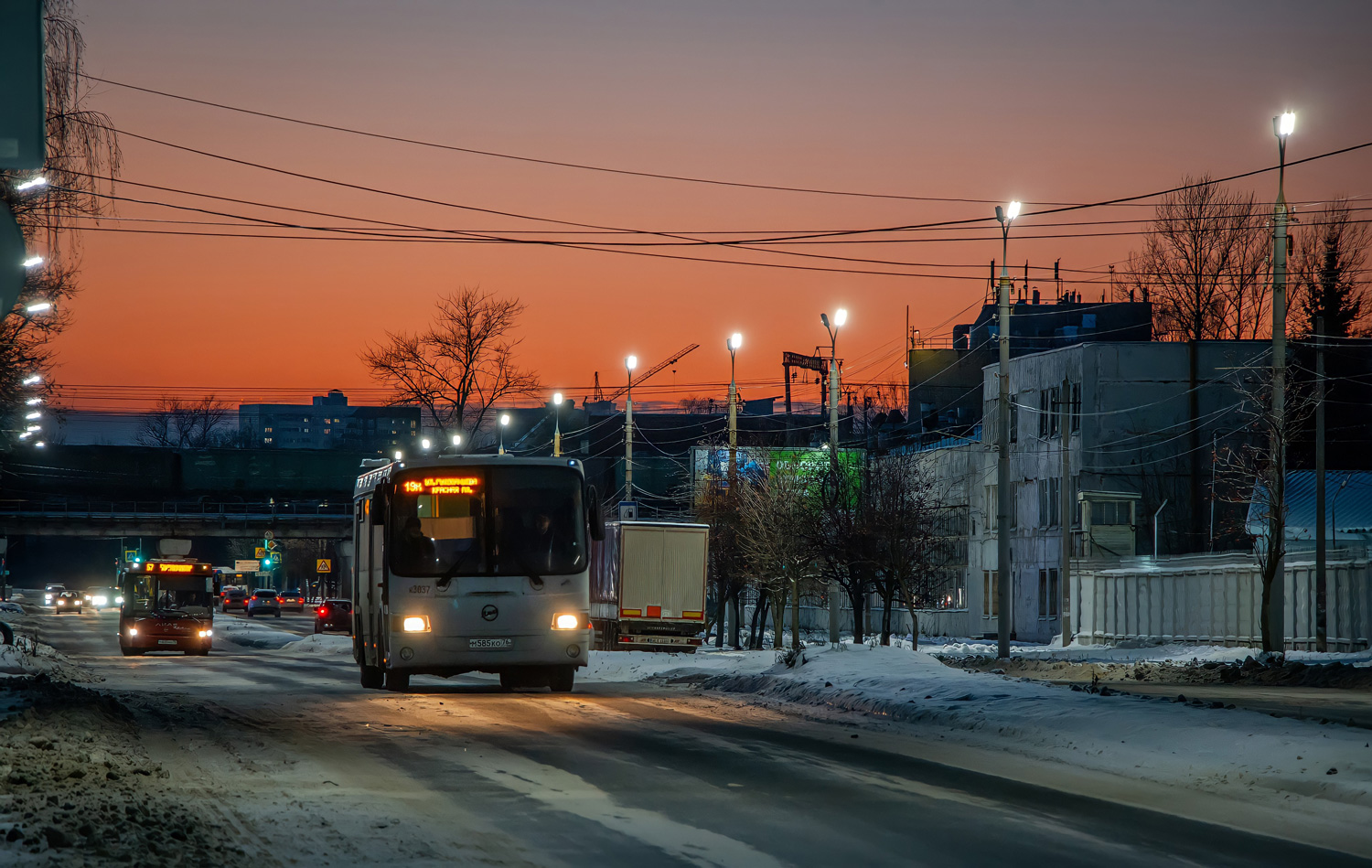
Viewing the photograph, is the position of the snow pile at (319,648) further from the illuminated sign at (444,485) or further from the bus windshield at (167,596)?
the illuminated sign at (444,485)

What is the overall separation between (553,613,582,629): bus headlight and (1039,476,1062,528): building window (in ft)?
130

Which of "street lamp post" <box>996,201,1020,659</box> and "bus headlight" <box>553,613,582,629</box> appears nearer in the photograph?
"bus headlight" <box>553,613,582,629</box>

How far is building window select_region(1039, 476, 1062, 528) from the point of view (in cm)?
6009

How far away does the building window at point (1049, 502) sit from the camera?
6009 centimetres

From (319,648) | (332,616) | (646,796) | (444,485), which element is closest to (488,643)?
(444,485)

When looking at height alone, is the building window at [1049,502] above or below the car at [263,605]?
above

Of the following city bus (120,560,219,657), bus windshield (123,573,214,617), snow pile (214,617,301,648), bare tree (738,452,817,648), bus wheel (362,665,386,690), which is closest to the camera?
bus wheel (362,665,386,690)

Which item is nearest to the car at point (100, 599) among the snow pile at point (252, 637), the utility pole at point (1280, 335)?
the snow pile at point (252, 637)

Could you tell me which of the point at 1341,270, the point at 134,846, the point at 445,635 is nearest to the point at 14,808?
the point at 134,846

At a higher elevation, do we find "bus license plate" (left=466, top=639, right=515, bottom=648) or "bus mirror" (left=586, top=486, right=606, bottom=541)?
"bus mirror" (left=586, top=486, right=606, bottom=541)

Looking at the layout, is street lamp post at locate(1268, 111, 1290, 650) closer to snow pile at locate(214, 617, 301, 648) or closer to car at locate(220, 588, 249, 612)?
snow pile at locate(214, 617, 301, 648)

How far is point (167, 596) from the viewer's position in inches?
2037

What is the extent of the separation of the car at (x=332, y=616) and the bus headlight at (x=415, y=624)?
4160cm

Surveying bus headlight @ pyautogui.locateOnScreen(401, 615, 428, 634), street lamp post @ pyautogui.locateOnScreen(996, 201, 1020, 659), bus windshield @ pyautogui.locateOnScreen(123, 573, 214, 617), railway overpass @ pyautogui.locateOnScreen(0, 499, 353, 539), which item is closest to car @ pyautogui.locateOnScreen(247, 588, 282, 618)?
railway overpass @ pyautogui.locateOnScreen(0, 499, 353, 539)
